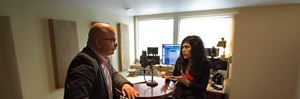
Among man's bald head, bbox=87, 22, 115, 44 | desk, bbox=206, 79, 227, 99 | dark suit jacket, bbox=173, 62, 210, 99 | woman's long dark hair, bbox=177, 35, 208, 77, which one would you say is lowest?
desk, bbox=206, 79, 227, 99

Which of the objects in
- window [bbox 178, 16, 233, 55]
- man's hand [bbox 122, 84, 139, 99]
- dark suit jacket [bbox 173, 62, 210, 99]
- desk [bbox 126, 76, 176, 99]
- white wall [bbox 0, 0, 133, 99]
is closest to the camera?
man's hand [bbox 122, 84, 139, 99]

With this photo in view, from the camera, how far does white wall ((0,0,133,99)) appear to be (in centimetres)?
143

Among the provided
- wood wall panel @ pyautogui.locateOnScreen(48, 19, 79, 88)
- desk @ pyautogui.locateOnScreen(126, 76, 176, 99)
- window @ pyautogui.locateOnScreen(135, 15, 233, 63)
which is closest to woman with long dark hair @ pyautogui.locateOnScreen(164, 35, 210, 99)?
desk @ pyautogui.locateOnScreen(126, 76, 176, 99)

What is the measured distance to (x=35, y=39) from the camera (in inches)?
62.9

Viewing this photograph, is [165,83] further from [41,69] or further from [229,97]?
[41,69]

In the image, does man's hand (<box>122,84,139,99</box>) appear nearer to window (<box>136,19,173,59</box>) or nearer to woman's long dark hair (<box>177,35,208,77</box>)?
woman's long dark hair (<box>177,35,208,77</box>)

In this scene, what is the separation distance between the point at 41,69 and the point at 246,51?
243 centimetres

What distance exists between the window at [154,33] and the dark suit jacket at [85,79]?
2440 millimetres

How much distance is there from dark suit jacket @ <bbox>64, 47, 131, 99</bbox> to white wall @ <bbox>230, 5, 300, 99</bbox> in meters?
1.65

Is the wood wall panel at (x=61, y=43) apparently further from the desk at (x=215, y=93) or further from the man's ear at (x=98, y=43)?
the desk at (x=215, y=93)

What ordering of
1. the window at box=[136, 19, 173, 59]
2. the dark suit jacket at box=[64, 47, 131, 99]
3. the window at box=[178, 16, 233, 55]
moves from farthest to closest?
1. the window at box=[136, 19, 173, 59]
2. the window at box=[178, 16, 233, 55]
3. the dark suit jacket at box=[64, 47, 131, 99]

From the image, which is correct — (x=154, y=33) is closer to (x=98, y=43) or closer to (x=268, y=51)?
(x=268, y=51)

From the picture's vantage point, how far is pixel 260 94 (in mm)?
1799

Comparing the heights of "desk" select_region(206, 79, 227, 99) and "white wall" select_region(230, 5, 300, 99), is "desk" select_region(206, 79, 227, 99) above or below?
below
